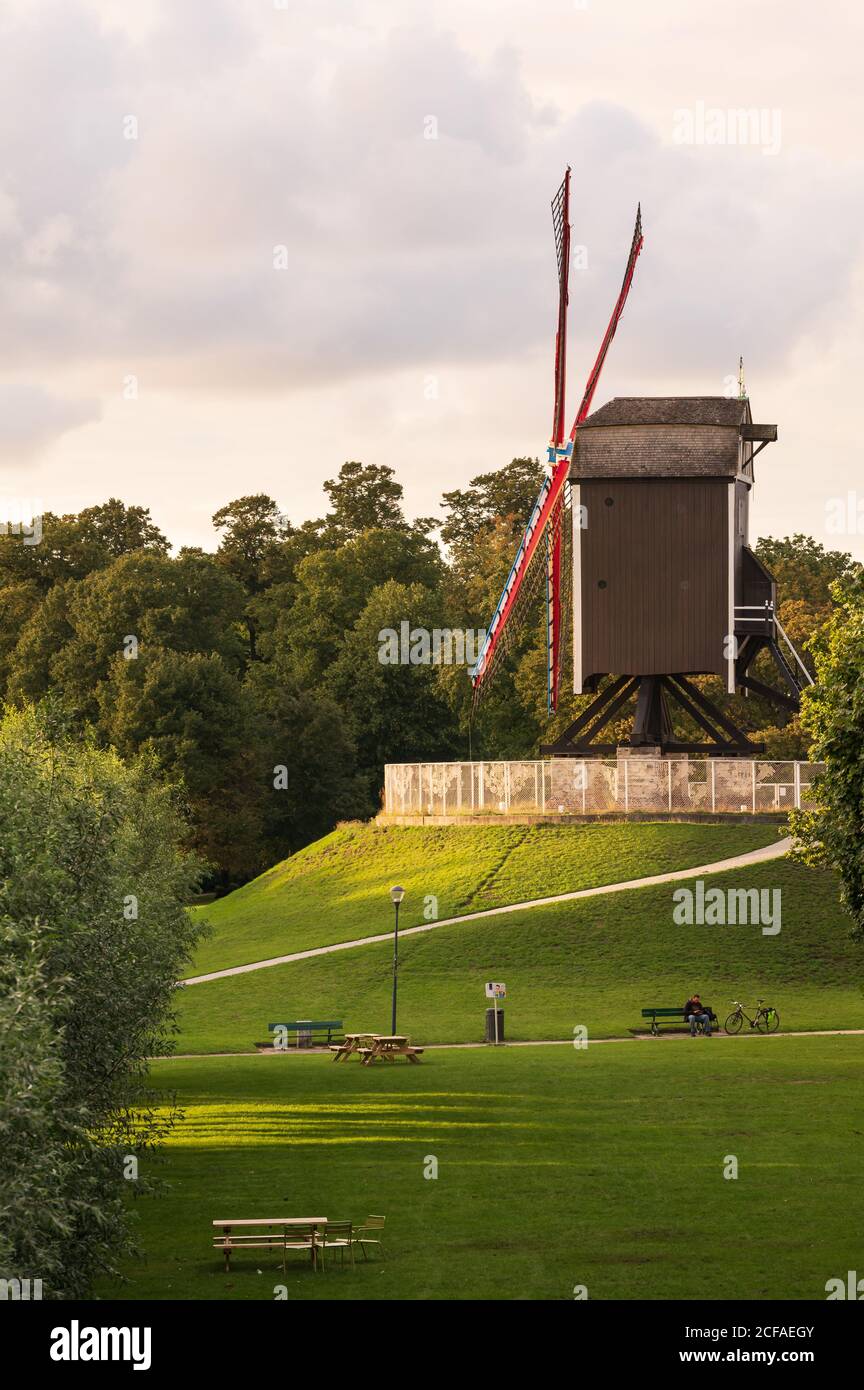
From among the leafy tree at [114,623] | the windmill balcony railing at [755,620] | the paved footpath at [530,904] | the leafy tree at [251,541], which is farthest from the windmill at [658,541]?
the leafy tree at [251,541]

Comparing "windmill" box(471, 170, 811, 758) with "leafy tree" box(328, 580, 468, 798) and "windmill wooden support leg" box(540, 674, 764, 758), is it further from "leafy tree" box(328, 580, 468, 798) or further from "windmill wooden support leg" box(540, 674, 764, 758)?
"leafy tree" box(328, 580, 468, 798)

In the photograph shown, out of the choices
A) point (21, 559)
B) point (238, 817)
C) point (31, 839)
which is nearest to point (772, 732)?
point (238, 817)

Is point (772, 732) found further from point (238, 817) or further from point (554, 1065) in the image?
point (554, 1065)

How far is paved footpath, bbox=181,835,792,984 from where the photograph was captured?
57.3m

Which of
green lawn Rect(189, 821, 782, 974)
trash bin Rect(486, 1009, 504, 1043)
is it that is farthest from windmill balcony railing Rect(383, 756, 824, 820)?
trash bin Rect(486, 1009, 504, 1043)

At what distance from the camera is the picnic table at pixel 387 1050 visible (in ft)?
131

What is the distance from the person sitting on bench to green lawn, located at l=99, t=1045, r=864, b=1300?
202 inches

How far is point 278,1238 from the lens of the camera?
2109 centimetres

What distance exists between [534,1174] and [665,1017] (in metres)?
22.0

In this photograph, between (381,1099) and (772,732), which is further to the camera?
(772,732)

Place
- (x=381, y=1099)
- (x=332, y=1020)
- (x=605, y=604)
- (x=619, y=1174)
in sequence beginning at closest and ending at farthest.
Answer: (x=619, y=1174)
(x=381, y=1099)
(x=332, y=1020)
(x=605, y=604)

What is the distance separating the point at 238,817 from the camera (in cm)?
8688
